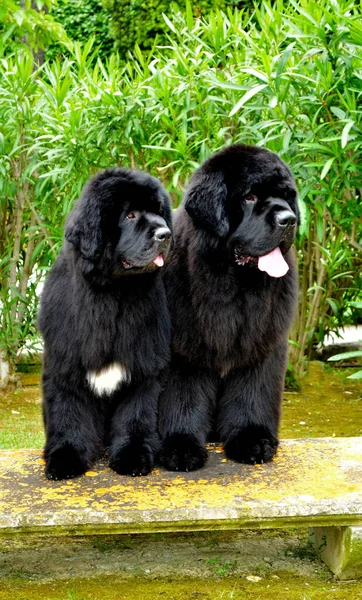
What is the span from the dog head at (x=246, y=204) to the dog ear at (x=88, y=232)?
372 millimetres

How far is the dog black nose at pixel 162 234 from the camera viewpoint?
2.72 m

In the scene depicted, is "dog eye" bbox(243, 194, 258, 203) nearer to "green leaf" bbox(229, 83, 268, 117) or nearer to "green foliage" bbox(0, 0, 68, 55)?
"green leaf" bbox(229, 83, 268, 117)

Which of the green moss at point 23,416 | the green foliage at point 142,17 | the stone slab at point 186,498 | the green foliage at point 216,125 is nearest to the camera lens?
the stone slab at point 186,498

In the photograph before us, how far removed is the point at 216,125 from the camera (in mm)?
4887

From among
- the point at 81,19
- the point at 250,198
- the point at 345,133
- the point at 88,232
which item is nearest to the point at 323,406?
the point at 345,133

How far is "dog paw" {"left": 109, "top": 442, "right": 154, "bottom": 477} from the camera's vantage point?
2.98 meters

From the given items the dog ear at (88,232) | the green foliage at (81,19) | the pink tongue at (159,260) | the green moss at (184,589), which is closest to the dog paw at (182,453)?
the green moss at (184,589)

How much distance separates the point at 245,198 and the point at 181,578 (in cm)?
150

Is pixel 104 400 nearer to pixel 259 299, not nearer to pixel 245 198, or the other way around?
pixel 259 299

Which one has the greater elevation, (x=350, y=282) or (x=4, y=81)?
(x=4, y=81)

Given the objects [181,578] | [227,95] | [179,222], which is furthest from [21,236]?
[181,578]

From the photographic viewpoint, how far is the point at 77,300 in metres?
2.90

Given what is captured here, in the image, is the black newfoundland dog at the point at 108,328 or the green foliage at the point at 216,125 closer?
the black newfoundland dog at the point at 108,328

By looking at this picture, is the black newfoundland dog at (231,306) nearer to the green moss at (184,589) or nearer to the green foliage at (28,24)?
the green moss at (184,589)
